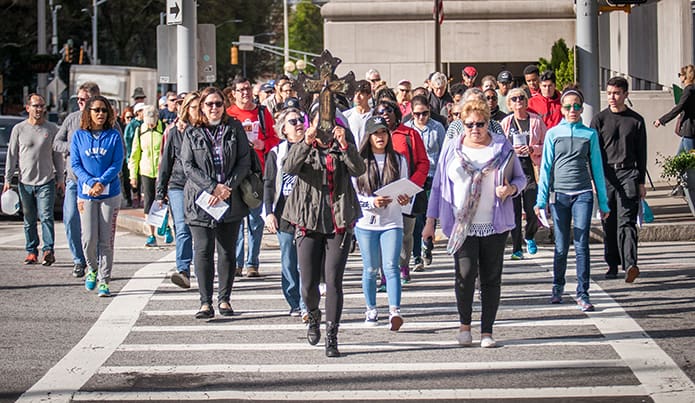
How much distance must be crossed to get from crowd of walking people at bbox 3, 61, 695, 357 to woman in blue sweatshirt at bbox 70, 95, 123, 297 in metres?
0.01

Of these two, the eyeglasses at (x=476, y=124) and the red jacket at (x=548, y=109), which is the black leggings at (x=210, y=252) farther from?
the red jacket at (x=548, y=109)

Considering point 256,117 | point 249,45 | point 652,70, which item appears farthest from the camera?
point 249,45

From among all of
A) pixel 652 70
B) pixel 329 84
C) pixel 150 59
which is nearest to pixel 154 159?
pixel 329 84

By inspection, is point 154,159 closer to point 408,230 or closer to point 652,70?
point 408,230

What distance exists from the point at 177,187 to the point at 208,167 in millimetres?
1936

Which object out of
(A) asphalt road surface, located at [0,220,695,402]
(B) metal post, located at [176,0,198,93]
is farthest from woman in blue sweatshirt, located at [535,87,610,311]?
(B) metal post, located at [176,0,198,93]

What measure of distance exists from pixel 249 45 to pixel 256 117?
198 feet

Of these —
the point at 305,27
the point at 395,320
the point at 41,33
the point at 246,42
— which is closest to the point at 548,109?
the point at 395,320

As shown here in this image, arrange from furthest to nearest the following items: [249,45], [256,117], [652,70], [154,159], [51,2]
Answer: [249,45]
[51,2]
[652,70]
[154,159]
[256,117]

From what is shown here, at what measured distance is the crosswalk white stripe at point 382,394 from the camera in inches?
321

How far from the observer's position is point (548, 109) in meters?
15.9

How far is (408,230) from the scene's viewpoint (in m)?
12.8

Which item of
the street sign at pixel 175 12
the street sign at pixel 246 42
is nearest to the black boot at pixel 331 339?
the street sign at pixel 175 12

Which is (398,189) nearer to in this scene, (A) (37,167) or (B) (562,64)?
(A) (37,167)
